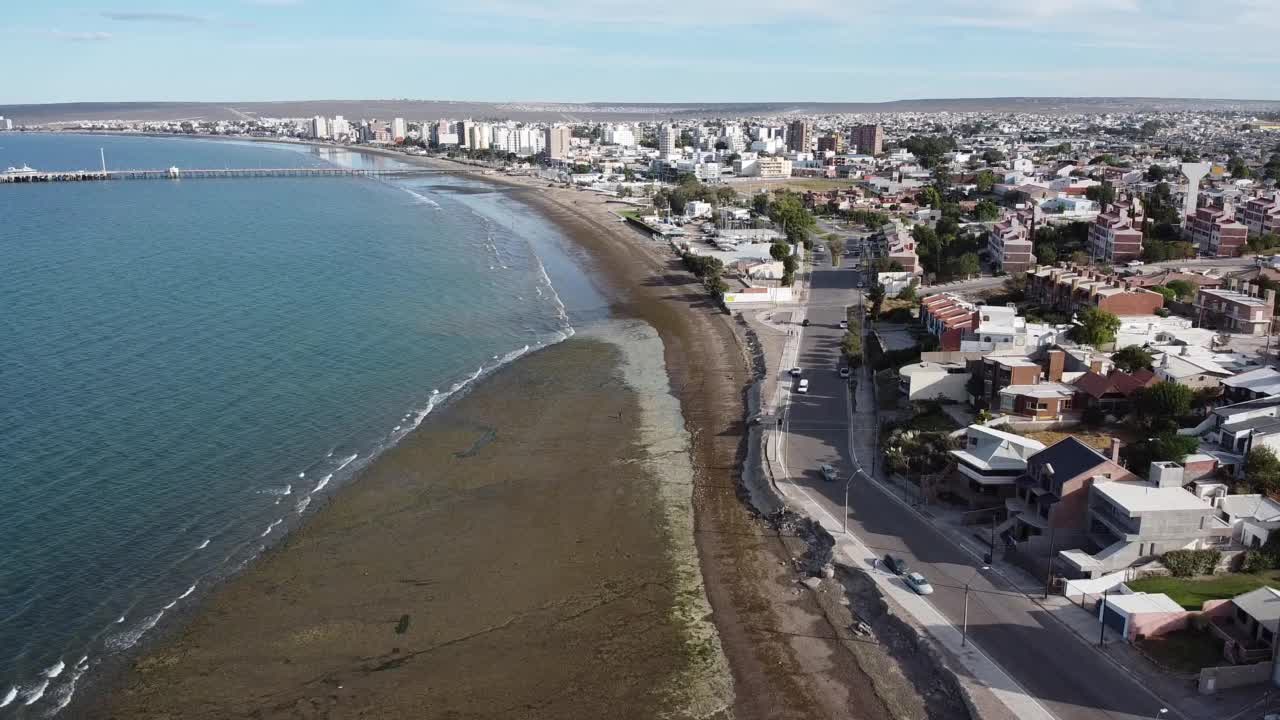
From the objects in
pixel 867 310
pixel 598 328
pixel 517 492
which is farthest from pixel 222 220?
pixel 517 492

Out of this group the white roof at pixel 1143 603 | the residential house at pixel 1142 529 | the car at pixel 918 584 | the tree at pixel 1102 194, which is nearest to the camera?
the white roof at pixel 1143 603

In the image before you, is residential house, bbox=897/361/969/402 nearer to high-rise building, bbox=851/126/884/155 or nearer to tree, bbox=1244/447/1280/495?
tree, bbox=1244/447/1280/495

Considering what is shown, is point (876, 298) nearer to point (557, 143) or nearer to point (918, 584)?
point (918, 584)

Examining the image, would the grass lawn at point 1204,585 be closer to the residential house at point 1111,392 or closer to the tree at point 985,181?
the residential house at point 1111,392

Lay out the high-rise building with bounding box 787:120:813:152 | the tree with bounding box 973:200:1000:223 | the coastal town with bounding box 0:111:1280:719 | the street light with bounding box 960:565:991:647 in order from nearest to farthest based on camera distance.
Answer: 1. the coastal town with bounding box 0:111:1280:719
2. the street light with bounding box 960:565:991:647
3. the tree with bounding box 973:200:1000:223
4. the high-rise building with bounding box 787:120:813:152

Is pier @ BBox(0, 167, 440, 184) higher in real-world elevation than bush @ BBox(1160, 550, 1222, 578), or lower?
higher

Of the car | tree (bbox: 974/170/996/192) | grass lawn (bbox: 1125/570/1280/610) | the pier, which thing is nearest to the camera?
grass lawn (bbox: 1125/570/1280/610)

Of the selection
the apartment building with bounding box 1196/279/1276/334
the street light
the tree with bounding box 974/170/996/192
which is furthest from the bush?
the tree with bounding box 974/170/996/192

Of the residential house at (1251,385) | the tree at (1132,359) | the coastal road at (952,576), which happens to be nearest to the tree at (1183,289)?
the tree at (1132,359)
